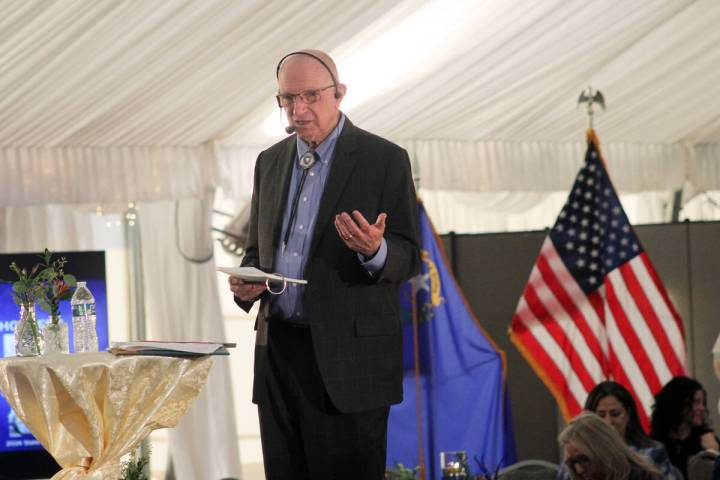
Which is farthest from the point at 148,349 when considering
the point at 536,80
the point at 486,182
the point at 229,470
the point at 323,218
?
the point at 486,182

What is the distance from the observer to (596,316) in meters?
7.00

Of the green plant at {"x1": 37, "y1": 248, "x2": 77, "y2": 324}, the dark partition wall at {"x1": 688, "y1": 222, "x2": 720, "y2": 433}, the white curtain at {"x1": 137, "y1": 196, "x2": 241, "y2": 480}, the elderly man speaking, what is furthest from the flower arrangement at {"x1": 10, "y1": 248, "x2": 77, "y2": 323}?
the dark partition wall at {"x1": 688, "y1": 222, "x2": 720, "y2": 433}

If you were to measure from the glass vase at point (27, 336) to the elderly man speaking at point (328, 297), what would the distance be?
0.61m

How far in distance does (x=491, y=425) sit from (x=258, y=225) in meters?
4.63

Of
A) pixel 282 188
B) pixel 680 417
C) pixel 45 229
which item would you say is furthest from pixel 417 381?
pixel 282 188

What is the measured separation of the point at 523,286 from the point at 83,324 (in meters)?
5.21

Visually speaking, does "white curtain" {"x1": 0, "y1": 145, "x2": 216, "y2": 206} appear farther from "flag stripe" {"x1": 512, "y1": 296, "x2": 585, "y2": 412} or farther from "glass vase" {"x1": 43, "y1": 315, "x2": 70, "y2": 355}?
"glass vase" {"x1": 43, "y1": 315, "x2": 70, "y2": 355}

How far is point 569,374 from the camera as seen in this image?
6.94 metres

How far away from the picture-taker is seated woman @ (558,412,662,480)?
4.64 meters

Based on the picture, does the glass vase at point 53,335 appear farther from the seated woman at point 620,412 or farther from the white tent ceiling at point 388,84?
the seated woman at point 620,412

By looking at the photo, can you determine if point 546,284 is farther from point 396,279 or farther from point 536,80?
point 396,279

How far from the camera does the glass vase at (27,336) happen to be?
2887 mm

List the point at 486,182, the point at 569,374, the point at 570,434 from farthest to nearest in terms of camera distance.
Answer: the point at 486,182 < the point at 569,374 < the point at 570,434

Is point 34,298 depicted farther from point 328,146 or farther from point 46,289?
point 328,146
